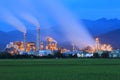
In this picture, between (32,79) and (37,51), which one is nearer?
(32,79)

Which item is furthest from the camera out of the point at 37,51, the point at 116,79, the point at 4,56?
the point at 37,51

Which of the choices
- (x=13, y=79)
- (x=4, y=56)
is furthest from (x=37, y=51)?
(x=13, y=79)

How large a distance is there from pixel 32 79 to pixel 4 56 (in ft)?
388

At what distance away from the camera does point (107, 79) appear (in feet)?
90.9

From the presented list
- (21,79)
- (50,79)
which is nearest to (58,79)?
(50,79)

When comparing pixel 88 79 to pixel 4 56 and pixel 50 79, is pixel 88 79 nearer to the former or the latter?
pixel 50 79

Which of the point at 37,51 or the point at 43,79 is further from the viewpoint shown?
the point at 37,51

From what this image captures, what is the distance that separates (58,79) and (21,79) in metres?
2.67

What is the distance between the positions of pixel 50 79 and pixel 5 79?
324 centimetres

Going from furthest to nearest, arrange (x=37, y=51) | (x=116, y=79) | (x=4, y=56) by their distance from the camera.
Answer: (x=37, y=51), (x=4, y=56), (x=116, y=79)

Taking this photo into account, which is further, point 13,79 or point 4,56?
point 4,56

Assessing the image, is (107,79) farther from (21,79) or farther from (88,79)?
(21,79)

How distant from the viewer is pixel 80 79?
27812 mm

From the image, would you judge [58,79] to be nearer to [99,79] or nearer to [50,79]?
[50,79]
